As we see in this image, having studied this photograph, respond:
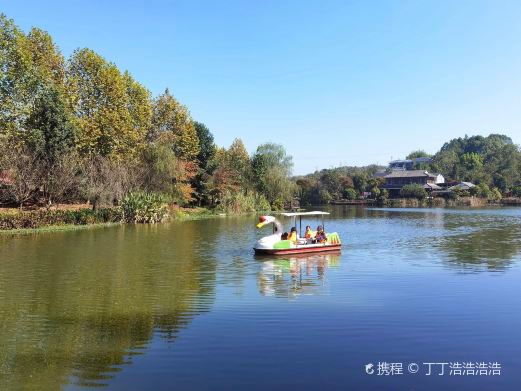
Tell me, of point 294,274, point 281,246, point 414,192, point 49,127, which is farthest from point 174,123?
point 414,192

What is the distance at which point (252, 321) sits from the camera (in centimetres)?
1149

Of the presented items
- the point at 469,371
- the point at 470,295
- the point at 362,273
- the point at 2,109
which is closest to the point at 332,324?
the point at 469,371

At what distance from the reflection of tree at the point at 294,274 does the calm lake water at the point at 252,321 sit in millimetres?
64

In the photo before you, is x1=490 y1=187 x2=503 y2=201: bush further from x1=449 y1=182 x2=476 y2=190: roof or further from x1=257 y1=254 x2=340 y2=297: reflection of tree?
x1=257 y1=254 x2=340 y2=297: reflection of tree

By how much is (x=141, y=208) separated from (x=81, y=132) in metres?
9.83

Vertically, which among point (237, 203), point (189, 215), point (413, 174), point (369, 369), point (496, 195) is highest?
point (413, 174)

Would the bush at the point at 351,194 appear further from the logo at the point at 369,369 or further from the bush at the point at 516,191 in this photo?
the logo at the point at 369,369

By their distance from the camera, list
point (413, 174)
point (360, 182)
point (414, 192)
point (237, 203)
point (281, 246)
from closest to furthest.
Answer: point (281, 246) < point (237, 203) < point (414, 192) < point (360, 182) < point (413, 174)

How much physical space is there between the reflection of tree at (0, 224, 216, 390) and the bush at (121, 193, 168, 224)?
1905cm

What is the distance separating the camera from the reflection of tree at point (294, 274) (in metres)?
15.2

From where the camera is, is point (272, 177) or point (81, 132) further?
point (272, 177)

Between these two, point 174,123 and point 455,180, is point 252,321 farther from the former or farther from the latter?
point 455,180

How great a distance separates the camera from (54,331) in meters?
10.7

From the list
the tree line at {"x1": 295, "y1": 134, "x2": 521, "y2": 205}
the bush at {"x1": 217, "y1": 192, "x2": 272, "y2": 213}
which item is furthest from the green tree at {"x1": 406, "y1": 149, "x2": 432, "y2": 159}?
the bush at {"x1": 217, "y1": 192, "x2": 272, "y2": 213}
